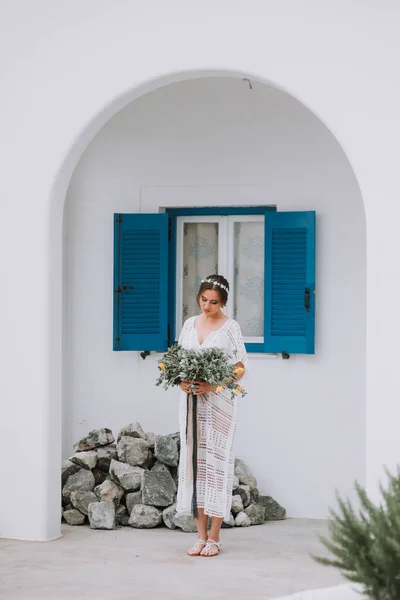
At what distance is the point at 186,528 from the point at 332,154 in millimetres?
3166

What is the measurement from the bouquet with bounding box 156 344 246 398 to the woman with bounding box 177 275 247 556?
0.49ft

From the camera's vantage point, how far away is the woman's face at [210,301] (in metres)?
6.93

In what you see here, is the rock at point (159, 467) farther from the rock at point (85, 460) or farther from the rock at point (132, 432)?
the rock at point (85, 460)

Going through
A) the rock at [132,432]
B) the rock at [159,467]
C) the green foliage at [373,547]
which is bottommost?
the rock at [159,467]

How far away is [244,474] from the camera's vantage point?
8359 millimetres

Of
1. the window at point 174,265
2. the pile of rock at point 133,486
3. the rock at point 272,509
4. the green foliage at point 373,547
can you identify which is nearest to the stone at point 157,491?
the pile of rock at point 133,486

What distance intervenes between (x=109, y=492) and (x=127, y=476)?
18 cm

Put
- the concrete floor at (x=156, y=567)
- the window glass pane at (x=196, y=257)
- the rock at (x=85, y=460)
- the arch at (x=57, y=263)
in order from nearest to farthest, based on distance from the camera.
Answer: the concrete floor at (x=156, y=567)
the arch at (x=57, y=263)
the rock at (x=85, y=460)
the window glass pane at (x=196, y=257)

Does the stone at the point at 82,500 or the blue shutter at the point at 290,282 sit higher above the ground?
the blue shutter at the point at 290,282

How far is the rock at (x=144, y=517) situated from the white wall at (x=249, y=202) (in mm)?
1090

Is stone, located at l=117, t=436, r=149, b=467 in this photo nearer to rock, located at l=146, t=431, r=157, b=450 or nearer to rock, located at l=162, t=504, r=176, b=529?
rock, located at l=146, t=431, r=157, b=450

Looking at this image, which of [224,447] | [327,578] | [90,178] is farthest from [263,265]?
[327,578]

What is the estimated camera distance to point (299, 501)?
8.45 metres

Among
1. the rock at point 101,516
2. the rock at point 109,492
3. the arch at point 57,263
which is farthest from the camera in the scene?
the rock at point 109,492
